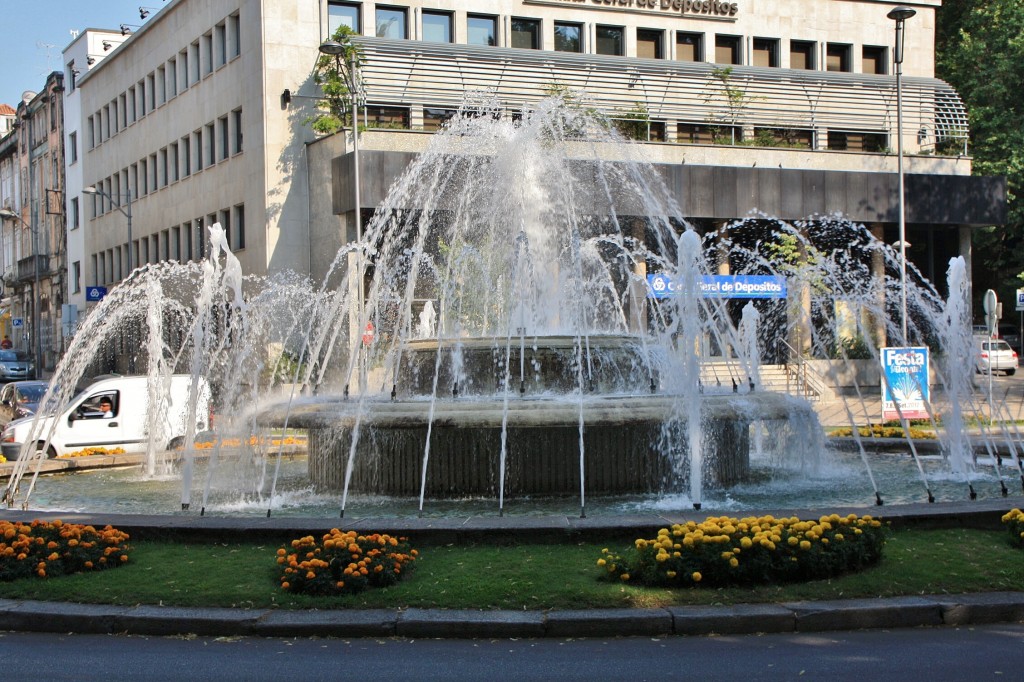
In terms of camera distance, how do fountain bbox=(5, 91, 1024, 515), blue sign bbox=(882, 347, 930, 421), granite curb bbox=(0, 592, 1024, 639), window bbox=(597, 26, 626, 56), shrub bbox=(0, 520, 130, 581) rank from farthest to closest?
window bbox=(597, 26, 626, 56) < blue sign bbox=(882, 347, 930, 421) < fountain bbox=(5, 91, 1024, 515) < shrub bbox=(0, 520, 130, 581) < granite curb bbox=(0, 592, 1024, 639)

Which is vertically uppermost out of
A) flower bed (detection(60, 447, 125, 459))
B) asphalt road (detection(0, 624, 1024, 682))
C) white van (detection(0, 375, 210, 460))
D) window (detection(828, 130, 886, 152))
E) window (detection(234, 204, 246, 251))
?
window (detection(828, 130, 886, 152))

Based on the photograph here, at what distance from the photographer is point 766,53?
47500 mm

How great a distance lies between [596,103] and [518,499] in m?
30.3

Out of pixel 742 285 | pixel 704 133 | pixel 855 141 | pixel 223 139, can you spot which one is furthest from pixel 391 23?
pixel 855 141

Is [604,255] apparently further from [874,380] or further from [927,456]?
[927,456]

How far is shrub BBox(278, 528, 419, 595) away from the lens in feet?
26.4

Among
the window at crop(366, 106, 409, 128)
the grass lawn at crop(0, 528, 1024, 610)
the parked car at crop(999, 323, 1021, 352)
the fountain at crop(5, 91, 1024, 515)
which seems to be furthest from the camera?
the parked car at crop(999, 323, 1021, 352)

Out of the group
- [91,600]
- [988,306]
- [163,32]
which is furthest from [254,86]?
[91,600]

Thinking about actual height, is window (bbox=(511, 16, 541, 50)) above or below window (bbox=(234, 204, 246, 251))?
above

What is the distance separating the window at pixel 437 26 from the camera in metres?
42.2

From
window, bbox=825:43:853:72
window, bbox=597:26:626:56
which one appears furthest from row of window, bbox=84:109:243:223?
window, bbox=825:43:853:72

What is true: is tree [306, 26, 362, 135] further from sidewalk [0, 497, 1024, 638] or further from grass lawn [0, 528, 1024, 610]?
Answer: sidewalk [0, 497, 1024, 638]

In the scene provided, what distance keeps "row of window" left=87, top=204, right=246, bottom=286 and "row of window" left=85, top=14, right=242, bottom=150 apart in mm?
5606

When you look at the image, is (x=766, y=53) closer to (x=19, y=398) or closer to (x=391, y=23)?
(x=391, y=23)
